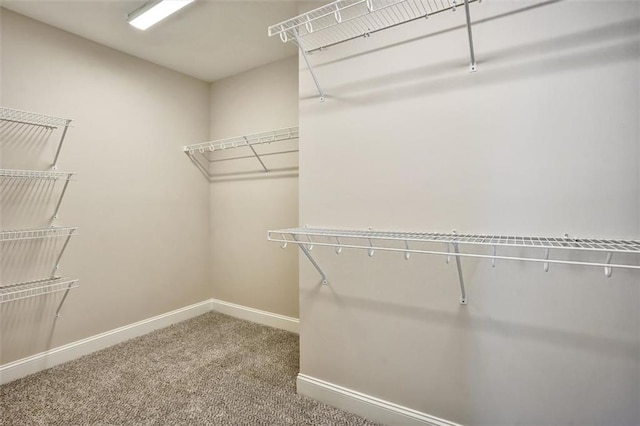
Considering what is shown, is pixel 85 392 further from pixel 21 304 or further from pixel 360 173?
pixel 360 173

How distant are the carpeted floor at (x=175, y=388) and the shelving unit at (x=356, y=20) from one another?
5.76ft

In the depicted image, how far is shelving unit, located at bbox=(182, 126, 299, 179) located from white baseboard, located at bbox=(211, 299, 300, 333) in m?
1.33

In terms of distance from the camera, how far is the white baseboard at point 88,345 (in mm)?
2043

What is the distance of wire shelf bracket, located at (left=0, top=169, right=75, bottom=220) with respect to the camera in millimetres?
1972

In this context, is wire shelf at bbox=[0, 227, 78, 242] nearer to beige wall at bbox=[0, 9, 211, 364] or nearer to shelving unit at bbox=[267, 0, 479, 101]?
beige wall at bbox=[0, 9, 211, 364]

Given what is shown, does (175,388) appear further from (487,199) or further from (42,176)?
(487,199)

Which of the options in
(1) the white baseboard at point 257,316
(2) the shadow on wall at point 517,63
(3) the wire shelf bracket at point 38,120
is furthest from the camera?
(1) the white baseboard at point 257,316

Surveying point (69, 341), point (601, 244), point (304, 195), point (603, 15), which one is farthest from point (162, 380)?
point (603, 15)

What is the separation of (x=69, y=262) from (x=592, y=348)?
10.1 ft

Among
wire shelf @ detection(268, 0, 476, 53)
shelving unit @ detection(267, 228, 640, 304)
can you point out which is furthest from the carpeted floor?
wire shelf @ detection(268, 0, 476, 53)

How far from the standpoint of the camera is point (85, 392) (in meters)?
1.89

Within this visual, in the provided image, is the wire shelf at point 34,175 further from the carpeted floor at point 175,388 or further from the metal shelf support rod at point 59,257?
the carpeted floor at point 175,388

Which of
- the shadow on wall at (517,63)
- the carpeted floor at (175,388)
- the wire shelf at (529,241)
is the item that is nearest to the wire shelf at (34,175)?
the carpeted floor at (175,388)

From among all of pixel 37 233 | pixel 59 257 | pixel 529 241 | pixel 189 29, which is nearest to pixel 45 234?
pixel 37 233
